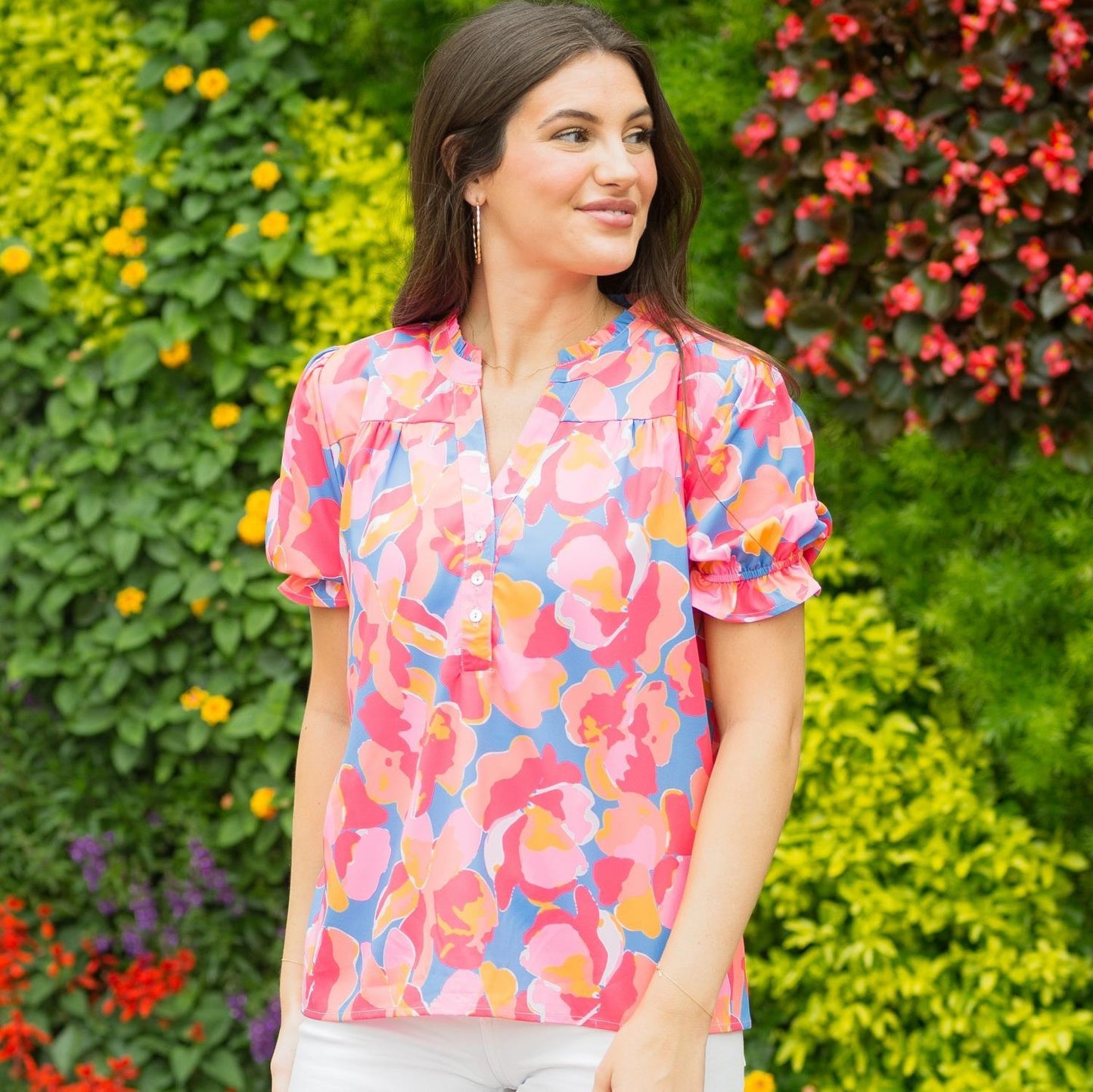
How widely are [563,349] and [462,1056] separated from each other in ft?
2.41

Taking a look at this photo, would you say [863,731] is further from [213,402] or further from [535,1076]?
[213,402]

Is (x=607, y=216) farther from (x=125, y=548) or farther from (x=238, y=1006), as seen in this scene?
(x=238, y=1006)

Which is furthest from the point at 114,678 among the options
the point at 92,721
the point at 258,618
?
the point at 258,618

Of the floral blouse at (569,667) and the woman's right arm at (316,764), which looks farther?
the woman's right arm at (316,764)

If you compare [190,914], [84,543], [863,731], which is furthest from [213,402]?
[863,731]

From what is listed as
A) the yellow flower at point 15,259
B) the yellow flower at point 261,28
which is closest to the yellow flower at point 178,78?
the yellow flower at point 261,28

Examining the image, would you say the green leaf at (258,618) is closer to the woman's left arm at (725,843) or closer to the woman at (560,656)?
the woman at (560,656)

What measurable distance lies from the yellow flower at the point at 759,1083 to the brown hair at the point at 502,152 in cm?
151

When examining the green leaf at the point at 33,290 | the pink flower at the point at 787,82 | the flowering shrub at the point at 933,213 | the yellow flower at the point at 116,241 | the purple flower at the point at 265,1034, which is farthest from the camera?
the green leaf at the point at 33,290

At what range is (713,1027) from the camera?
1.47 meters

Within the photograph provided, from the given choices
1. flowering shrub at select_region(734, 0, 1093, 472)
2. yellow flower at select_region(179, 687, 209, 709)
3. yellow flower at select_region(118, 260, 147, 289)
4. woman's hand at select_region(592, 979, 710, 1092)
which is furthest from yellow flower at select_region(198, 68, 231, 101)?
woman's hand at select_region(592, 979, 710, 1092)

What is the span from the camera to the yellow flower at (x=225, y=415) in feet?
10.4

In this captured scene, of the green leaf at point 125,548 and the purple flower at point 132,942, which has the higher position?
the green leaf at point 125,548

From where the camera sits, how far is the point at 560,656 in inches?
57.3
